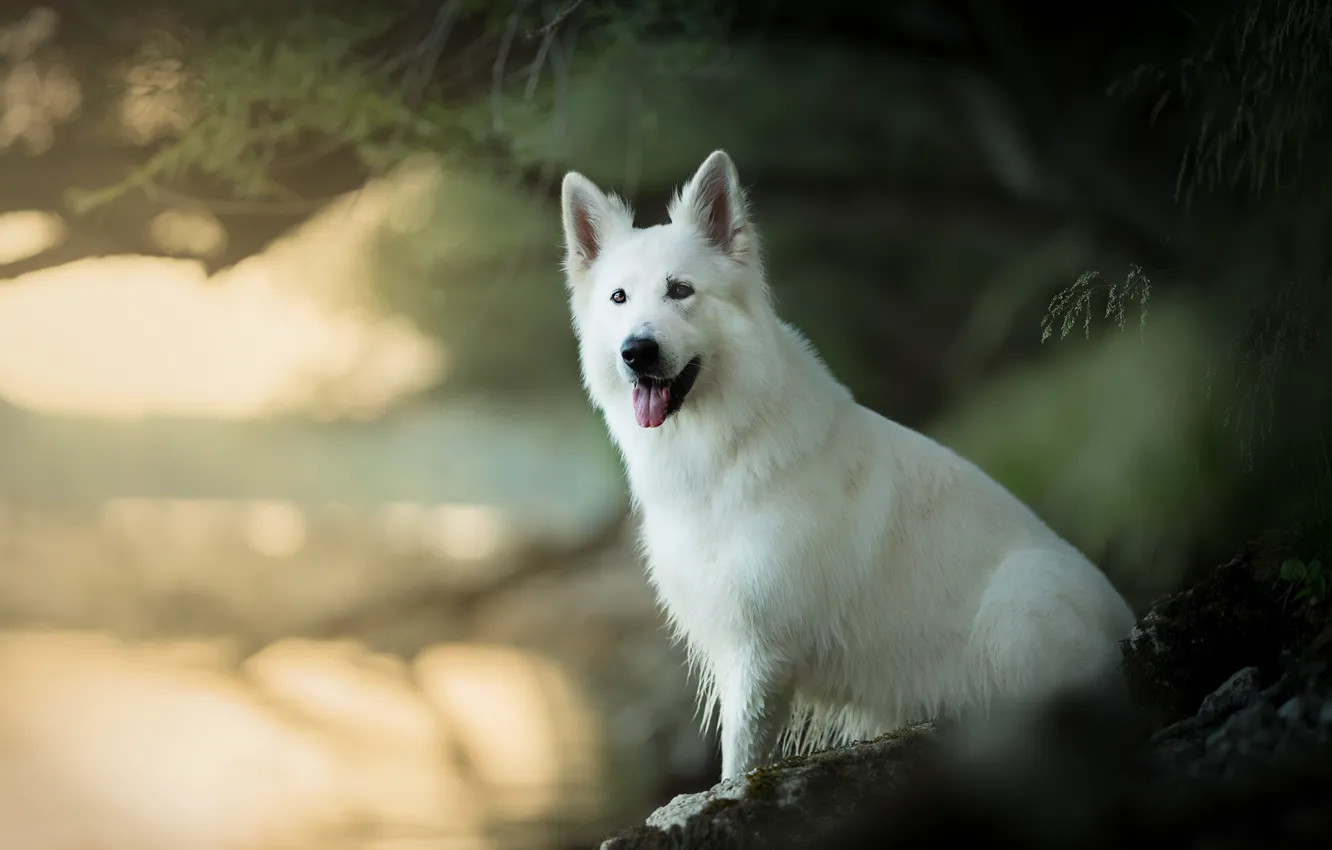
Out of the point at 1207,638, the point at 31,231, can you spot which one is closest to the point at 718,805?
the point at 1207,638

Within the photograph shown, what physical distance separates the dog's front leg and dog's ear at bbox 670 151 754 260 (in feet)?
2.79

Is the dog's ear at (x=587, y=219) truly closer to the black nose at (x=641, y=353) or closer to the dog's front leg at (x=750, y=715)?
the black nose at (x=641, y=353)

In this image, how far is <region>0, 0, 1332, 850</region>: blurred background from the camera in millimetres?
3762

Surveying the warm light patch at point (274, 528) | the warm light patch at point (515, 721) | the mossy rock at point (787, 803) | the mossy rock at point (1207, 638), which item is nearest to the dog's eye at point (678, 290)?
the mossy rock at point (787, 803)

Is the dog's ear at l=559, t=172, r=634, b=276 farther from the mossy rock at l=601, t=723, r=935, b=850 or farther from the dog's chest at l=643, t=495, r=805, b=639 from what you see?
the mossy rock at l=601, t=723, r=935, b=850

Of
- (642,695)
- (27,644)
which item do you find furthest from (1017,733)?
(27,644)

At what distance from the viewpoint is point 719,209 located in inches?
93.4

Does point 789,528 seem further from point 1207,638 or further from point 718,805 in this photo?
point 1207,638

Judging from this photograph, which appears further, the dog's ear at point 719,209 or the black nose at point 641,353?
the dog's ear at point 719,209

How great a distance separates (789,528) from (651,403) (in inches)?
14.6

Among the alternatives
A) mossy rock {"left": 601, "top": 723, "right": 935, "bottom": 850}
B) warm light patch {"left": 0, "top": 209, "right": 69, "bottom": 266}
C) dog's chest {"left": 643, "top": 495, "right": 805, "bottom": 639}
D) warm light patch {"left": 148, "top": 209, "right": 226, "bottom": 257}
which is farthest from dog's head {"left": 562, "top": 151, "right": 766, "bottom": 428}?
warm light patch {"left": 0, "top": 209, "right": 69, "bottom": 266}

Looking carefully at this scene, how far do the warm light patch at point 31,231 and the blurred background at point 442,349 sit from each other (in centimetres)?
A: 1

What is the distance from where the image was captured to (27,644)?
14.2ft

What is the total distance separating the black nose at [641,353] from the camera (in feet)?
7.18
